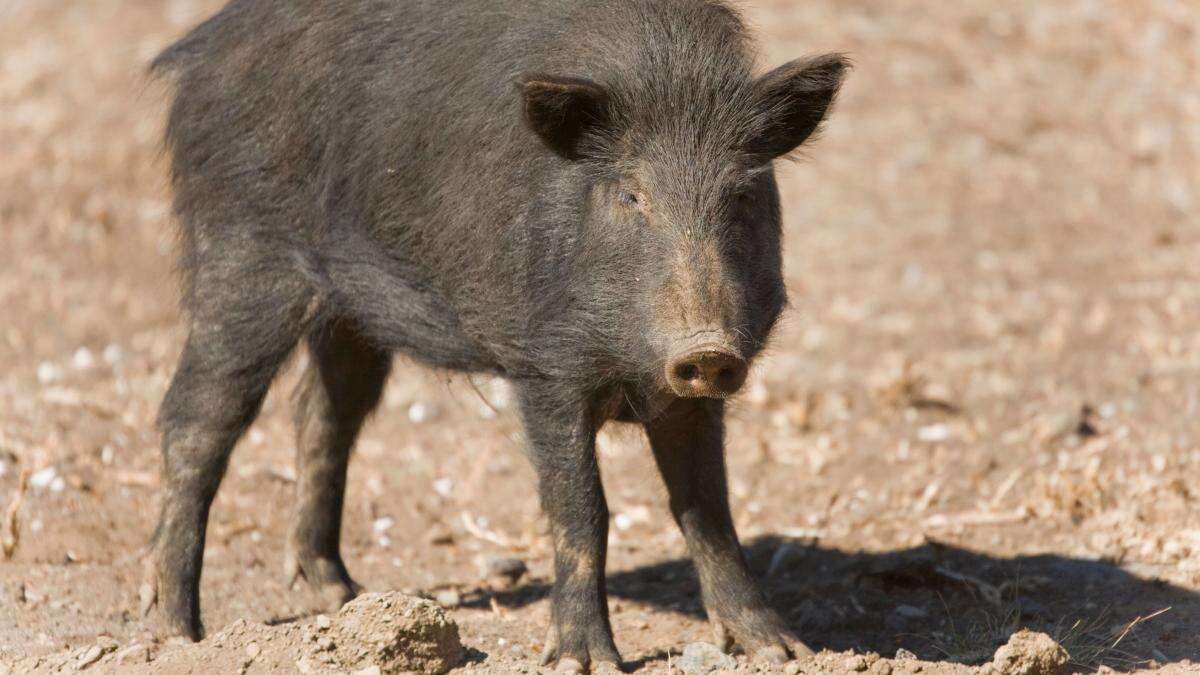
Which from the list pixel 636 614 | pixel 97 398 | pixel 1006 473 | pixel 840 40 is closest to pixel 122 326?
pixel 97 398

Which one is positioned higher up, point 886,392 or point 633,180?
point 633,180

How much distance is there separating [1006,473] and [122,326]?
5.72 meters

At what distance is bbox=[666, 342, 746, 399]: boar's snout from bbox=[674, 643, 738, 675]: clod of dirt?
3.46ft

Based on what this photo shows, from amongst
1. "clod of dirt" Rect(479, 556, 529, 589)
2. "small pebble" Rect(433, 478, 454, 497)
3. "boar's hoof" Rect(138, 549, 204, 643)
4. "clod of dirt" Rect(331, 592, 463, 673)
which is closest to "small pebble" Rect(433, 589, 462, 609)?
"clod of dirt" Rect(479, 556, 529, 589)

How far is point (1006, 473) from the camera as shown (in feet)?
23.1

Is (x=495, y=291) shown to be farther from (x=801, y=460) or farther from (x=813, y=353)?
(x=813, y=353)

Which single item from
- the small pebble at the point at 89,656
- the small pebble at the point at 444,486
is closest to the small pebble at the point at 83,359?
the small pebble at the point at 444,486

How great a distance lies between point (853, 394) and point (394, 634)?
4.37 meters

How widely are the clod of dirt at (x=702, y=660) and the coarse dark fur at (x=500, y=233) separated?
18cm

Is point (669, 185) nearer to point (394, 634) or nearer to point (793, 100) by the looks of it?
point (793, 100)

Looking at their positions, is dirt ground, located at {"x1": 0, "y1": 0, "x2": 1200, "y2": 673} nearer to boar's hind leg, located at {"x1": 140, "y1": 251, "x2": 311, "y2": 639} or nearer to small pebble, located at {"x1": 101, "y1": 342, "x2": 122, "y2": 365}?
small pebble, located at {"x1": 101, "y1": 342, "x2": 122, "y2": 365}

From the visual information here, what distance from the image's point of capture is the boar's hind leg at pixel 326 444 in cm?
610

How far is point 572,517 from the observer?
4934 millimetres

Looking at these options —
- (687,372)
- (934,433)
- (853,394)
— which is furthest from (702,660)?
(853,394)
